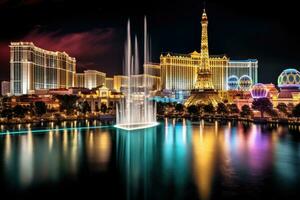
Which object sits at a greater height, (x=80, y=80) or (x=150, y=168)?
(x=80, y=80)

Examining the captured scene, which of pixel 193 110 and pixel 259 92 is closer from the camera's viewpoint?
pixel 259 92

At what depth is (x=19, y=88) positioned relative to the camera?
215 ft

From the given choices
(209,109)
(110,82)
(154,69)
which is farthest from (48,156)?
(110,82)

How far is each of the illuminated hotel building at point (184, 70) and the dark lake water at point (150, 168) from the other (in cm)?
5276

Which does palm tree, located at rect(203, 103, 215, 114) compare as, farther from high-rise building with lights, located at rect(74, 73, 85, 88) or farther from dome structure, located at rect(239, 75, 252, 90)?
high-rise building with lights, located at rect(74, 73, 85, 88)

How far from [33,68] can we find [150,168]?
58212mm

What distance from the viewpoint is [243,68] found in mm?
76438

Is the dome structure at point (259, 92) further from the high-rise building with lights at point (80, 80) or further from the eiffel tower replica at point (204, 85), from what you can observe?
the high-rise building with lights at point (80, 80)

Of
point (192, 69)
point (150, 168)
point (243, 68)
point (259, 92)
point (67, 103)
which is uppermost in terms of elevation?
point (243, 68)

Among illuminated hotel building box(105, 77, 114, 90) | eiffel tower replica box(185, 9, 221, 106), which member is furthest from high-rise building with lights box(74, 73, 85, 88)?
eiffel tower replica box(185, 9, 221, 106)

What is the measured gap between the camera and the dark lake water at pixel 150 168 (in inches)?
394

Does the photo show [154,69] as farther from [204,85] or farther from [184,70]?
[204,85]

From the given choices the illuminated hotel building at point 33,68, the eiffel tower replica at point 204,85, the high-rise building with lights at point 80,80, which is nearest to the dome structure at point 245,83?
the eiffel tower replica at point 204,85

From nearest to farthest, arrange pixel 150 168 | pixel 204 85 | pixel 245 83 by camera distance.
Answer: pixel 150 168, pixel 204 85, pixel 245 83
